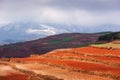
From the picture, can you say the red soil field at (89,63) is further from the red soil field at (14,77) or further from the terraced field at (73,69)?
the red soil field at (14,77)

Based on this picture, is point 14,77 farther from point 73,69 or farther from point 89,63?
point 89,63

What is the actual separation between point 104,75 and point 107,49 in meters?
28.9

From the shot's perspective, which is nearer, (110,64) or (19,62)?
(110,64)

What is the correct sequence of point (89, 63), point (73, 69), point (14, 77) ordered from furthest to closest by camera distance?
Answer: 1. point (89, 63)
2. point (73, 69)
3. point (14, 77)

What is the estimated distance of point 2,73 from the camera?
44.2 metres

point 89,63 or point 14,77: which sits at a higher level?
point 89,63

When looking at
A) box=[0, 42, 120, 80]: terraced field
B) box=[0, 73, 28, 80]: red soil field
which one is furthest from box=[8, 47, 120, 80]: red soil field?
box=[0, 73, 28, 80]: red soil field

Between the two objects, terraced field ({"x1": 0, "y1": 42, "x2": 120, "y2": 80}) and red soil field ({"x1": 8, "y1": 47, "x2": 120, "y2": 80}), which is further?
red soil field ({"x1": 8, "y1": 47, "x2": 120, "y2": 80})

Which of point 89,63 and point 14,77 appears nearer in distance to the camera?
point 14,77

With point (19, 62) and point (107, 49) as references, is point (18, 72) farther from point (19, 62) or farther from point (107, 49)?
point (107, 49)

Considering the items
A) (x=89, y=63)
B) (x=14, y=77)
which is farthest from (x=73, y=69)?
(x=14, y=77)

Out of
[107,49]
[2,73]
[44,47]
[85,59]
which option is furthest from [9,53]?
[2,73]

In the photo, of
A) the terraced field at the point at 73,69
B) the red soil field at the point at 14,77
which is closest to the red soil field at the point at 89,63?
the terraced field at the point at 73,69

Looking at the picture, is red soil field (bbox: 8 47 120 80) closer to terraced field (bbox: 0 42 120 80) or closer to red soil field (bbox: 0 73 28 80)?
terraced field (bbox: 0 42 120 80)
